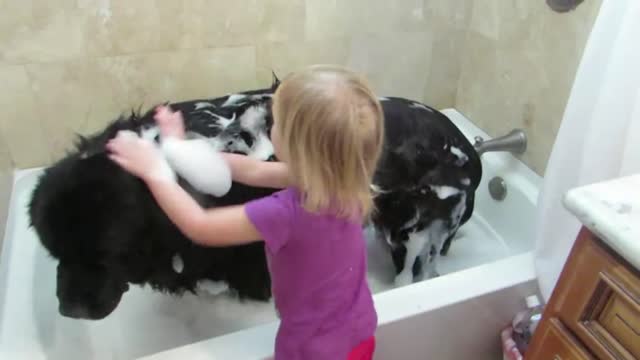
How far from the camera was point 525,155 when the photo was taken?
153 centimetres

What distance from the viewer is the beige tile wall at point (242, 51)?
54.1 inches

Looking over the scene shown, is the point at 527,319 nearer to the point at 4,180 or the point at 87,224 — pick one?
the point at 87,224

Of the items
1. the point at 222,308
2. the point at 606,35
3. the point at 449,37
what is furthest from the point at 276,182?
the point at 449,37

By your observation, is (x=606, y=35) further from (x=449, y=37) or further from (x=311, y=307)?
(x=449, y=37)

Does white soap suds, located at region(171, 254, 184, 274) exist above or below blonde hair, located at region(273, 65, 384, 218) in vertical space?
below

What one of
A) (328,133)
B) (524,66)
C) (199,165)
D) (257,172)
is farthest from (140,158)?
(524,66)

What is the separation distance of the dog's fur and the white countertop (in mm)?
642

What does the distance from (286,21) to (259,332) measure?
923mm

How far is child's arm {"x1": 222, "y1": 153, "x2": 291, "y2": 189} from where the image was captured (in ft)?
3.21

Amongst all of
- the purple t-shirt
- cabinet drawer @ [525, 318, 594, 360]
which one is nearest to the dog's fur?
the purple t-shirt

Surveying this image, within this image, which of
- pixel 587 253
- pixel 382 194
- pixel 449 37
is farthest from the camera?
pixel 449 37

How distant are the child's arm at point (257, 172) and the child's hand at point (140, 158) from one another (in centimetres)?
14

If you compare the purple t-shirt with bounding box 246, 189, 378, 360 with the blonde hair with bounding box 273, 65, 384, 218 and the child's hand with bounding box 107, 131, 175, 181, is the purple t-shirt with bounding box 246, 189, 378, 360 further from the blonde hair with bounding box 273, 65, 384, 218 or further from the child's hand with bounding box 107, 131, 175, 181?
the child's hand with bounding box 107, 131, 175, 181

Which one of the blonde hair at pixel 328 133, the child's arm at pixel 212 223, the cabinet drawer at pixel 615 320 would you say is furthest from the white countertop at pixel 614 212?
the child's arm at pixel 212 223
